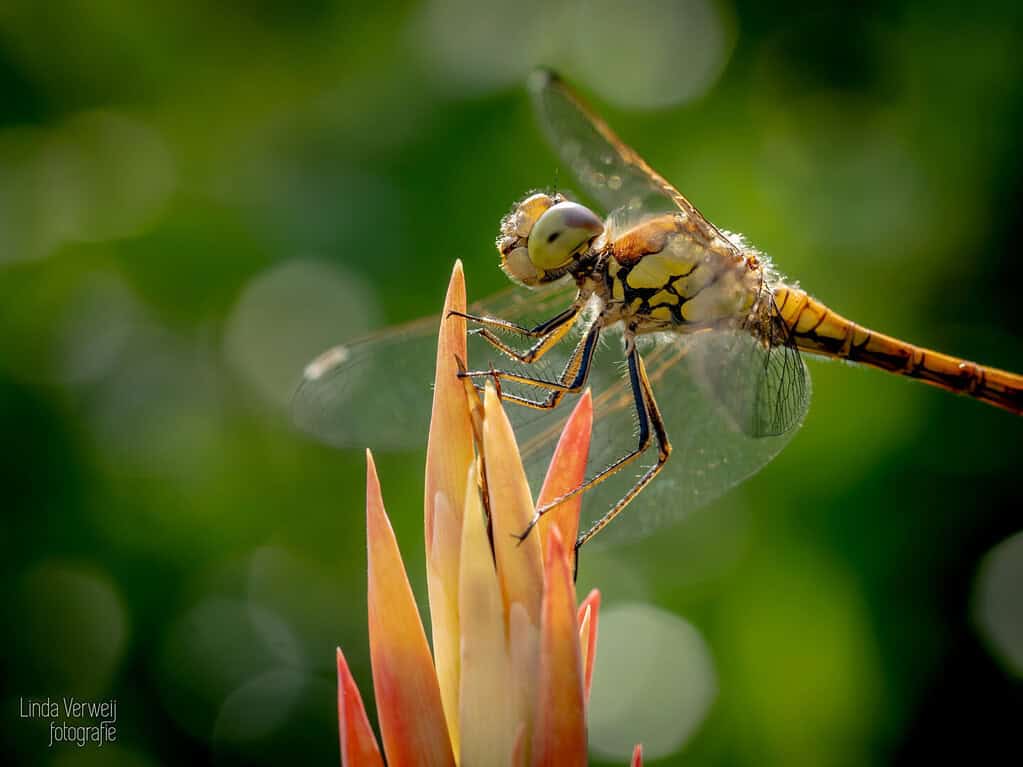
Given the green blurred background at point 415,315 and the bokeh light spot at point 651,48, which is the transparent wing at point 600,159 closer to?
the green blurred background at point 415,315

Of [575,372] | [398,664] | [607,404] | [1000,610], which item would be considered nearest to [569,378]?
[575,372]

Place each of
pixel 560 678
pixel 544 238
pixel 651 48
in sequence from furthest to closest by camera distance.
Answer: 1. pixel 651 48
2. pixel 544 238
3. pixel 560 678

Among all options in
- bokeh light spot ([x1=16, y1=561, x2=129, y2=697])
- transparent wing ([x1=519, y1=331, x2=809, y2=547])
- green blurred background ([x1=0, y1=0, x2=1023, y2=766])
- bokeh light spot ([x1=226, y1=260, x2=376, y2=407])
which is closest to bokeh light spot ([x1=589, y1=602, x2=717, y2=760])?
green blurred background ([x1=0, y1=0, x2=1023, y2=766])

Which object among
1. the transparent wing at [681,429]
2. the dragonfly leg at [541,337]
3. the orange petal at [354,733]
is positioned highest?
the dragonfly leg at [541,337]

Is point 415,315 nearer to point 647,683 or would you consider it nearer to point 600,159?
point 600,159

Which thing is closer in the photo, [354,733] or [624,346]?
[354,733]

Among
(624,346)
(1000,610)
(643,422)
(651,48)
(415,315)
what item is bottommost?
(1000,610)

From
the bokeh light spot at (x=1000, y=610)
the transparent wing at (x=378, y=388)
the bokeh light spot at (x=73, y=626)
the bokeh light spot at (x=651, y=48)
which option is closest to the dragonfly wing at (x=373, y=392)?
the transparent wing at (x=378, y=388)
